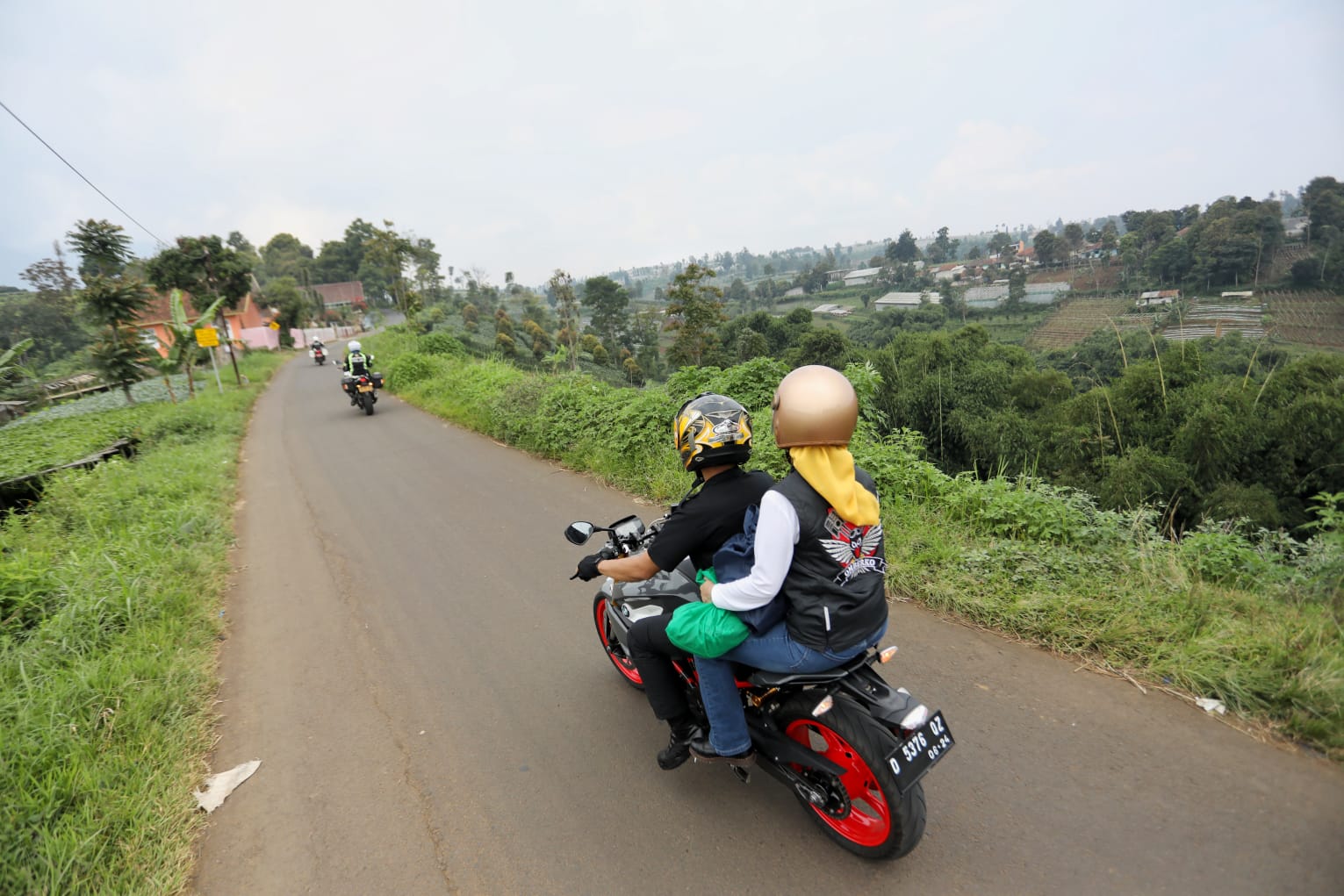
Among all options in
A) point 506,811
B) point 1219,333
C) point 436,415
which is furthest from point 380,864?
point 1219,333

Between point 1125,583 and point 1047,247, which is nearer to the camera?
point 1125,583

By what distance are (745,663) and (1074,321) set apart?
90.8 feet

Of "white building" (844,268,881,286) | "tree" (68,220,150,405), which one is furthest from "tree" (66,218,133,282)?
"white building" (844,268,881,286)

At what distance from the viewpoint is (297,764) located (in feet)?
10.1

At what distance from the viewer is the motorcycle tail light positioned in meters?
1.90

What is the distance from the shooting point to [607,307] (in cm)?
3488

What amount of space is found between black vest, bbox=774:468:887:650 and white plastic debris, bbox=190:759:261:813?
3.01 meters

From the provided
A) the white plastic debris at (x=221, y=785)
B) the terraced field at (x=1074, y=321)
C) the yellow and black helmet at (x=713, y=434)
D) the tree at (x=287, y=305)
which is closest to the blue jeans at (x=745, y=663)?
the yellow and black helmet at (x=713, y=434)

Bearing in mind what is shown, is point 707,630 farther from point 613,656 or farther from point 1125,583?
point 1125,583

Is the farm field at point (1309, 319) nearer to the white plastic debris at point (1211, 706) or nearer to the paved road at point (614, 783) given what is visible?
the white plastic debris at point (1211, 706)

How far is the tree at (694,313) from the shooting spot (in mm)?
23141

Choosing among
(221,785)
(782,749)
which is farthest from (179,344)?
(782,749)

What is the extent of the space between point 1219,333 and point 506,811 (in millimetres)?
21247

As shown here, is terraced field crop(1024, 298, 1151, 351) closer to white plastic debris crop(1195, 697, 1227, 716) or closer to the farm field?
the farm field
